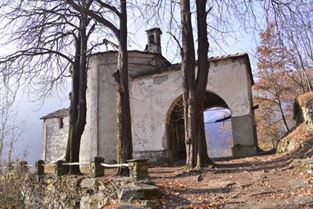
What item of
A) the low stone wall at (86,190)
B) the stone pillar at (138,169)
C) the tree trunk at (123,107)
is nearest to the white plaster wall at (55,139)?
the low stone wall at (86,190)

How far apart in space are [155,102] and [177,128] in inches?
114

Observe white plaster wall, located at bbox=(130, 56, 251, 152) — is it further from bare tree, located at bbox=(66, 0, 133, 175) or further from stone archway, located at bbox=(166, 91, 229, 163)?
bare tree, located at bbox=(66, 0, 133, 175)

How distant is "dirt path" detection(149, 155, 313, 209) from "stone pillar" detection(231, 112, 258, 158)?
5885mm

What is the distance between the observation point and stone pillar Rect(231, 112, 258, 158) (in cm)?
1551

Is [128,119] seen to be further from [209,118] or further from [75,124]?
[209,118]

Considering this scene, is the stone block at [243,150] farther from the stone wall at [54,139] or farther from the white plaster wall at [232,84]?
the stone wall at [54,139]

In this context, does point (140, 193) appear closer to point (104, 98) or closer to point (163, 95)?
point (163, 95)

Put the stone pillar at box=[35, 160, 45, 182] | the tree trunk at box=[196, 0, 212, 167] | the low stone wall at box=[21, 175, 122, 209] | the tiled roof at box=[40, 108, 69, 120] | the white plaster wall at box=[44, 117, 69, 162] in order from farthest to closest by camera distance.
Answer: the tiled roof at box=[40, 108, 69, 120] → the white plaster wall at box=[44, 117, 69, 162] → the stone pillar at box=[35, 160, 45, 182] → the tree trunk at box=[196, 0, 212, 167] → the low stone wall at box=[21, 175, 122, 209]

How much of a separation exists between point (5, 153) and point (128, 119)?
4.19 metres

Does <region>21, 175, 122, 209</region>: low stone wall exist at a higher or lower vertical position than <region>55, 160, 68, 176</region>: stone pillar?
lower

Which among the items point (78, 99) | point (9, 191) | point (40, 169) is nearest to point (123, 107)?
point (78, 99)

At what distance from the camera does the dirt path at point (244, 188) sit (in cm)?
623

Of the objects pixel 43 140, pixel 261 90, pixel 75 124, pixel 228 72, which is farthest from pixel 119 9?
pixel 43 140

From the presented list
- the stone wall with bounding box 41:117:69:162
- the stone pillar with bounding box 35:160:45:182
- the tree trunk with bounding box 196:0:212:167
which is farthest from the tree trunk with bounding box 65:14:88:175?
the stone wall with bounding box 41:117:69:162
